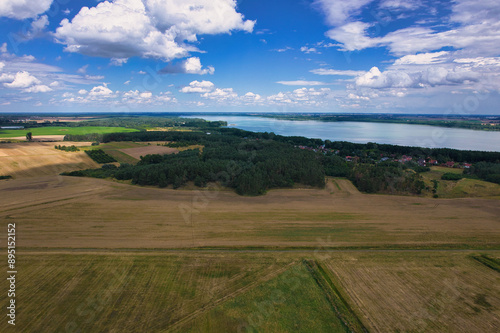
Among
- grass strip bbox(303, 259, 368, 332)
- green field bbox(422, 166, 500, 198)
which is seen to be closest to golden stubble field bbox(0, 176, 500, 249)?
green field bbox(422, 166, 500, 198)

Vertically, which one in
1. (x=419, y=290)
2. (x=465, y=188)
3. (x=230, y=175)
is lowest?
(x=419, y=290)

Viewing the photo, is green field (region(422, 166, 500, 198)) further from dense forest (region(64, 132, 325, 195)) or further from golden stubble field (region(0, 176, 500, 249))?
dense forest (region(64, 132, 325, 195))

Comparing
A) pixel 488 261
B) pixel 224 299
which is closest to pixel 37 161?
pixel 224 299

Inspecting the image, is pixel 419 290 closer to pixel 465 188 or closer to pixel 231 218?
pixel 231 218

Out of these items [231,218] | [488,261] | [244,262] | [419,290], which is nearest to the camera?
[419,290]

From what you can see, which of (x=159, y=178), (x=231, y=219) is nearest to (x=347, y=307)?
(x=231, y=219)

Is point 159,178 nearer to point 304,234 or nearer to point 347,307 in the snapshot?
point 304,234
